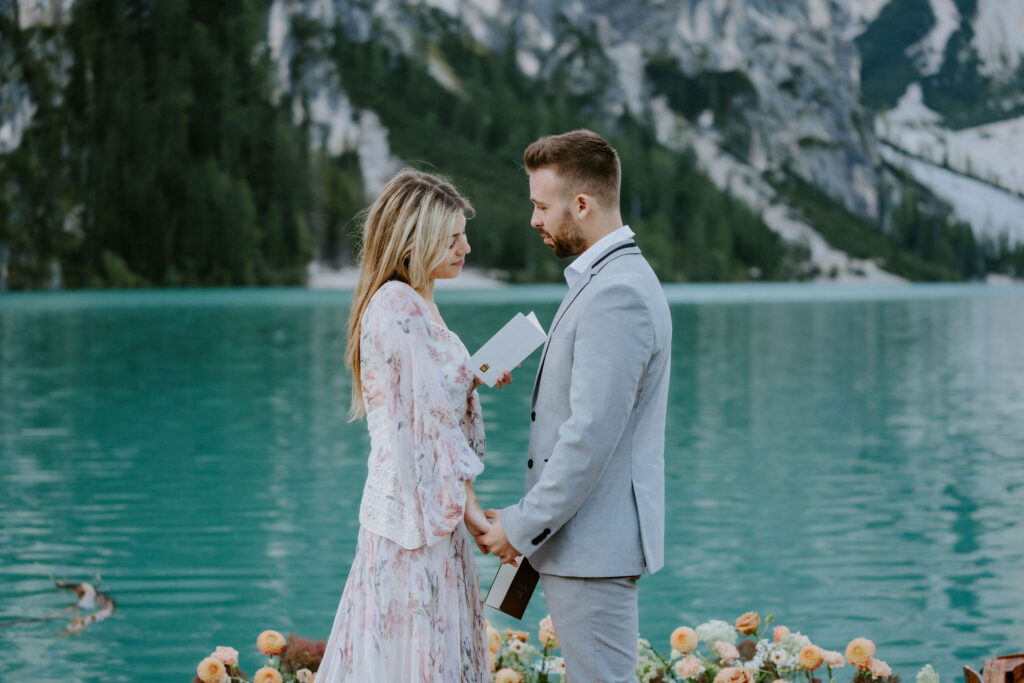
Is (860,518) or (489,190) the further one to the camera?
(489,190)

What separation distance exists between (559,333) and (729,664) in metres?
1.82

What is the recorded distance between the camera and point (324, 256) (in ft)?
516

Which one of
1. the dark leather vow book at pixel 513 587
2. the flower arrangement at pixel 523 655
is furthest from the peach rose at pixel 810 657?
the dark leather vow book at pixel 513 587

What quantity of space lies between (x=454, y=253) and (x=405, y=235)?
0.73 ft

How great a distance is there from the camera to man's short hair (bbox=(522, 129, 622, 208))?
3.67 metres

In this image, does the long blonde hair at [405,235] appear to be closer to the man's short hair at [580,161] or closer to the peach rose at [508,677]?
the man's short hair at [580,161]

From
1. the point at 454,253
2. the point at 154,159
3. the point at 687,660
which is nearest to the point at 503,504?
the point at 687,660

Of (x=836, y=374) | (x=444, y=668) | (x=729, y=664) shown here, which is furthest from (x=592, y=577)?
(x=836, y=374)

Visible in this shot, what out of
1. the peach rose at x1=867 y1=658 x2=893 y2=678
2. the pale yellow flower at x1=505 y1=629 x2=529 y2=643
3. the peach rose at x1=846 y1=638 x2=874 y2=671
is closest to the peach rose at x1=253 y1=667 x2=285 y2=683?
the pale yellow flower at x1=505 y1=629 x2=529 y2=643

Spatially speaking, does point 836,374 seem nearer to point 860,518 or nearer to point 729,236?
point 860,518

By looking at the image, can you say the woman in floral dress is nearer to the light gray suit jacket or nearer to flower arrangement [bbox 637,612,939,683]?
the light gray suit jacket

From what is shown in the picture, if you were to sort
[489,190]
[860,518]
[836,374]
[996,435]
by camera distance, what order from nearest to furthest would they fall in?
[860,518] → [996,435] → [836,374] → [489,190]

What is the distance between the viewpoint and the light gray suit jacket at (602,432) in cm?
352

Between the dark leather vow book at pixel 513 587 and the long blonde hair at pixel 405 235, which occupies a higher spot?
the long blonde hair at pixel 405 235
